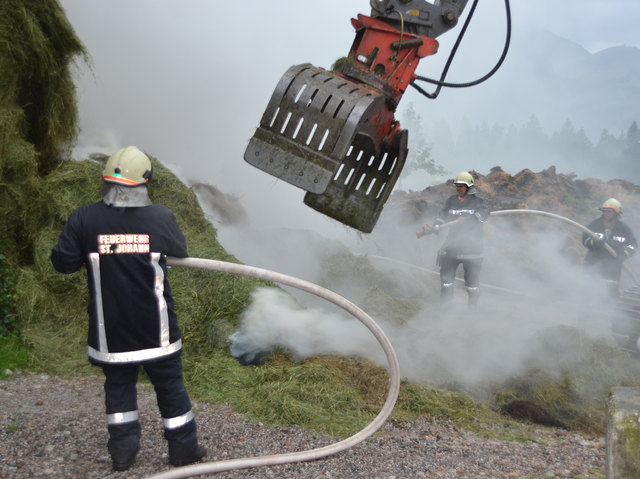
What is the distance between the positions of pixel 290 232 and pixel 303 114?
7.30 m

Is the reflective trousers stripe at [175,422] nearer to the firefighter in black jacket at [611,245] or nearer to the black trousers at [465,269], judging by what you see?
the black trousers at [465,269]

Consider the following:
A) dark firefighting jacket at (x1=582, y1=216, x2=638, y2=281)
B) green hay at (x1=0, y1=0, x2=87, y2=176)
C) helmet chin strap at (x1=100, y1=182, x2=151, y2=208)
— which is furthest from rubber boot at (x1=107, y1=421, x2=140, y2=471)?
dark firefighting jacket at (x1=582, y1=216, x2=638, y2=281)

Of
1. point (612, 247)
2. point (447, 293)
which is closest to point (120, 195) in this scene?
point (447, 293)

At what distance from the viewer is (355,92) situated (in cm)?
342

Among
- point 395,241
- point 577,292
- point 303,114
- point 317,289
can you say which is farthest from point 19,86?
point 395,241

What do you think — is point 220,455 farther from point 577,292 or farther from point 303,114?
point 577,292

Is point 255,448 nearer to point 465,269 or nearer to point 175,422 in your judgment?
point 175,422

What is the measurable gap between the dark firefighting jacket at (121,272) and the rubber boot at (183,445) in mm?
469

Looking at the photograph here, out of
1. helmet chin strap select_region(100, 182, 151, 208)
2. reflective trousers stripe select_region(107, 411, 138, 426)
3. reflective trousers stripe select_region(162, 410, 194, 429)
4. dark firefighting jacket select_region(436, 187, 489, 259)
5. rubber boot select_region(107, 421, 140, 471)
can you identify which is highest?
helmet chin strap select_region(100, 182, 151, 208)

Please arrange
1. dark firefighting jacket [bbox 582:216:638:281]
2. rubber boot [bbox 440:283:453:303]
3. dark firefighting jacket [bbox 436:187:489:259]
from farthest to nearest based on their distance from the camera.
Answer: dark firefighting jacket [bbox 582:216:638:281]
rubber boot [bbox 440:283:453:303]
dark firefighting jacket [bbox 436:187:489:259]

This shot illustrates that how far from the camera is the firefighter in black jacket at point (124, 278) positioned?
310 centimetres

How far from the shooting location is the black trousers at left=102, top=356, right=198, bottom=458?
10.4ft

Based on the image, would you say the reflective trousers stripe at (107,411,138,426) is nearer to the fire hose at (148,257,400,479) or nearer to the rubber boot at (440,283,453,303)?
the fire hose at (148,257,400,479)

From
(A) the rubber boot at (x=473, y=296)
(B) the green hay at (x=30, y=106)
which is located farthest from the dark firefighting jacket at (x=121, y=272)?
(A) the rubber boot at (x=473, y=296)
